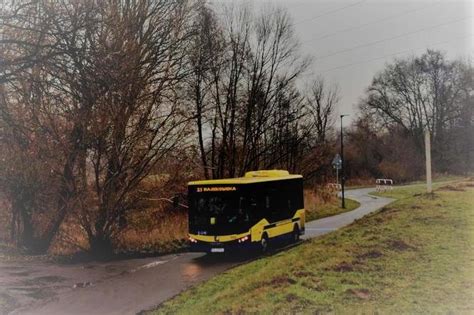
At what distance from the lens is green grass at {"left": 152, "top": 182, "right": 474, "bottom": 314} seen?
7.13 m

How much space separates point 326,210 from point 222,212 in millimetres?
21003

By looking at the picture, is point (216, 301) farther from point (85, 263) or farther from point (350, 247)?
point (85, 263)

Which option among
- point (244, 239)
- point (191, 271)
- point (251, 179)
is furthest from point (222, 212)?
point (191, 271)

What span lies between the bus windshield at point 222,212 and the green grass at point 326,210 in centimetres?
1541

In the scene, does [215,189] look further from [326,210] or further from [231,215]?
[326,210]

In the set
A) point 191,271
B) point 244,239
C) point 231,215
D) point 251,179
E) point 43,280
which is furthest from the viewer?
point 251,179

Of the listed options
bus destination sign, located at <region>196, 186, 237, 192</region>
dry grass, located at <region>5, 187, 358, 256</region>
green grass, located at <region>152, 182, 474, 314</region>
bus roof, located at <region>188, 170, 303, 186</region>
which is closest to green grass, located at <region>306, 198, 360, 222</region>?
dry grass, located at <region>5, 187, 358, 256</region>

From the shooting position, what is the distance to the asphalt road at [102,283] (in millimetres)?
→ 11422

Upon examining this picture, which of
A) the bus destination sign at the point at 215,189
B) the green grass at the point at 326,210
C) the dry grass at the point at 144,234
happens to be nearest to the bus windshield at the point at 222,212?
the bus destination sign at the point at 215,189

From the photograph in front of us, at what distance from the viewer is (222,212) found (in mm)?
17828

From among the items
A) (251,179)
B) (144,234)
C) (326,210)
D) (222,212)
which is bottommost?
(326,210)

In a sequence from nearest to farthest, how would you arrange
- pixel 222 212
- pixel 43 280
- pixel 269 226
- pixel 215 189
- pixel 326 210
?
pixel 43 280, pixel 222 212, pixel 215 189, pixel 269 226, pixel 326 210

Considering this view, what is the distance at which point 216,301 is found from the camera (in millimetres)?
9422

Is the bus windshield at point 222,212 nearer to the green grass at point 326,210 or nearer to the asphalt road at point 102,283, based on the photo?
the asphalt road at point 102,283
